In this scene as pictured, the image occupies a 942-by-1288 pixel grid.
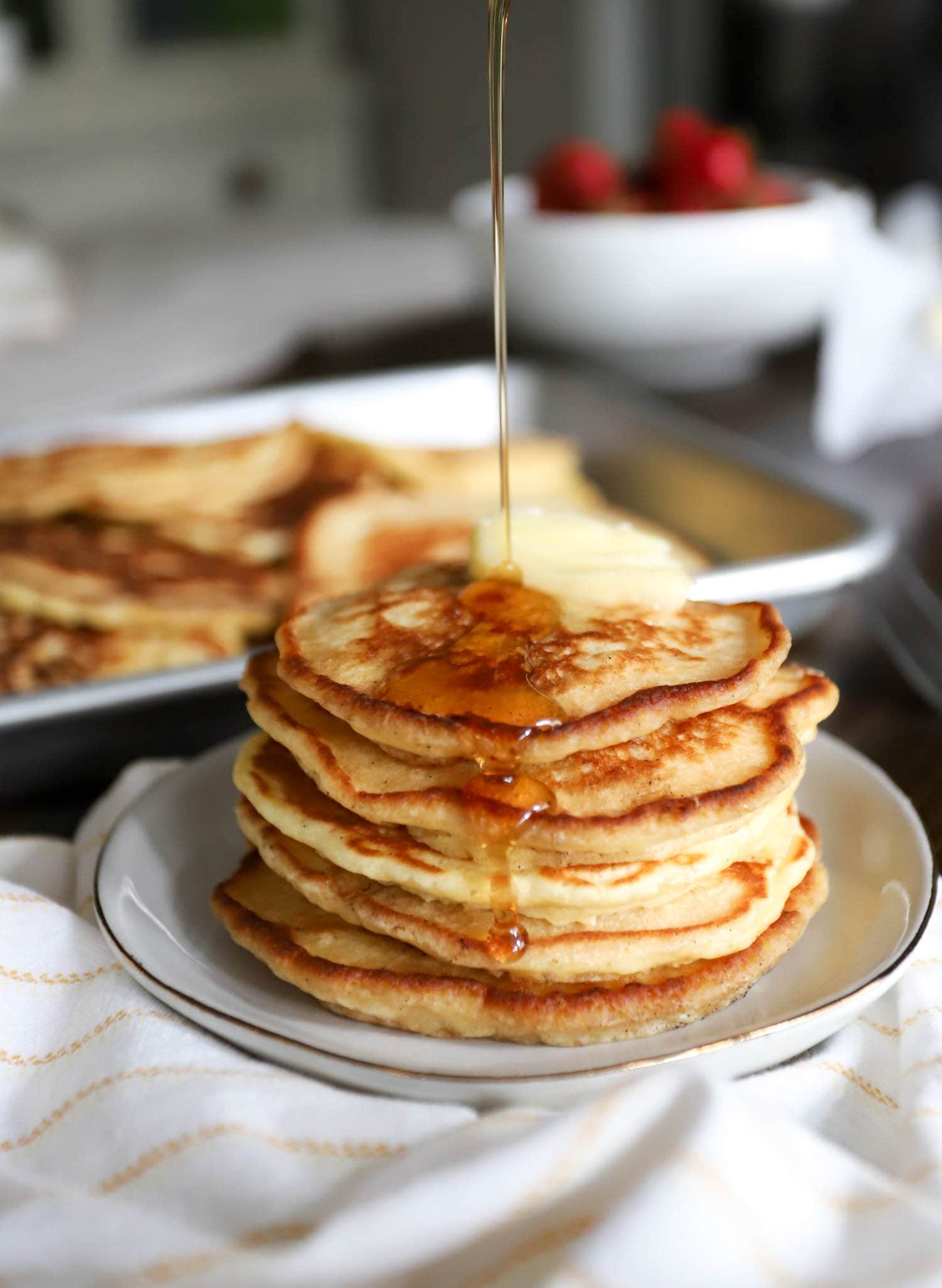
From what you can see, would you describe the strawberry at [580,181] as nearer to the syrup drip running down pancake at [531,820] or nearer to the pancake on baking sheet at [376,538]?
the pancake on baking sheet at [376,538]

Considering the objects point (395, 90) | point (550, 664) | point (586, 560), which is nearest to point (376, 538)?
point (586, 560)

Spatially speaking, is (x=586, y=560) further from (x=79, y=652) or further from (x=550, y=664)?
(x=79, y=652)

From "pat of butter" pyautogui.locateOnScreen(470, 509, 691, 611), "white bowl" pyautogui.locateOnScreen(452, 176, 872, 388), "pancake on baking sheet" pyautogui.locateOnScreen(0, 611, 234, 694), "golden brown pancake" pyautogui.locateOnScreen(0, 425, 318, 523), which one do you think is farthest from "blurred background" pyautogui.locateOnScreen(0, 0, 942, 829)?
"pancake on baking sheet" pyautogui.locateOnScreen(0, 611, 234, 694)

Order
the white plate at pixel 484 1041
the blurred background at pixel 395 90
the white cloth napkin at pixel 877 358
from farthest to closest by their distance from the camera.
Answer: the blurred background at pixel 395 90, the white cloth napkin at pixel 877 358, the white plate at pixel 484 1041

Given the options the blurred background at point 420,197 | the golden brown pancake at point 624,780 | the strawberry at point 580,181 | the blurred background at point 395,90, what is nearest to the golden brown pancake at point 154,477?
the blurred background at point 420,197

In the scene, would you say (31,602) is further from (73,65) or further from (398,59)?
(398,59)

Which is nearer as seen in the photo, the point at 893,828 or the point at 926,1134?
the point at 926,1134

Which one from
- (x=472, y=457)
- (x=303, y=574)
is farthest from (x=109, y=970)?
(x=472, y=457)
